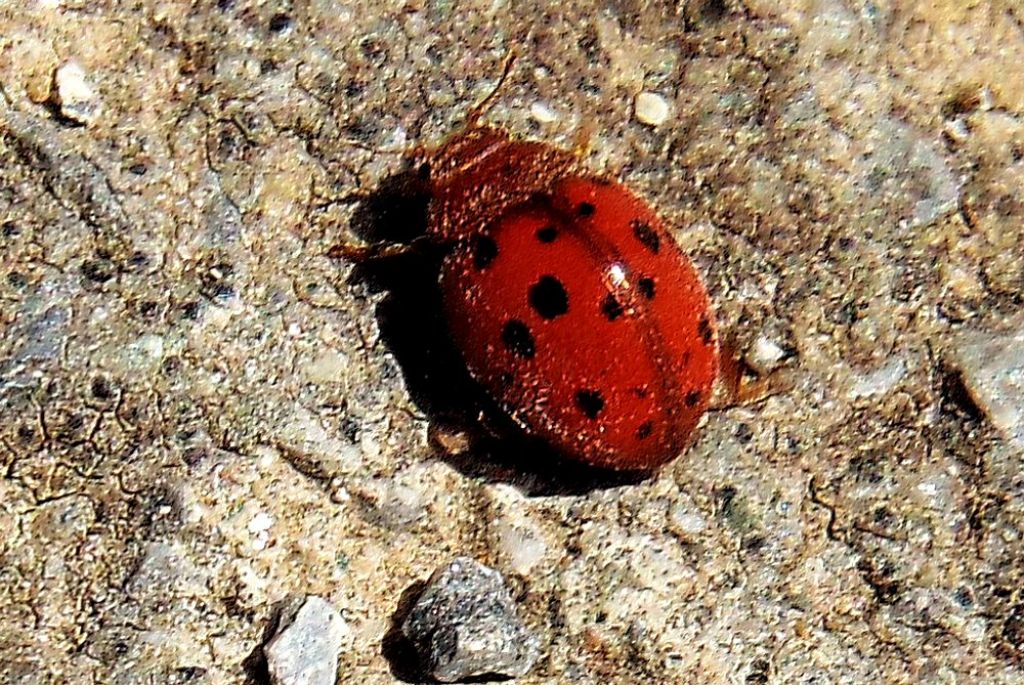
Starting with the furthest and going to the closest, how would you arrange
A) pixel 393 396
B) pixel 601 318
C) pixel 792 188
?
pixel 792 188, pixel 393 396, pixel 601 318

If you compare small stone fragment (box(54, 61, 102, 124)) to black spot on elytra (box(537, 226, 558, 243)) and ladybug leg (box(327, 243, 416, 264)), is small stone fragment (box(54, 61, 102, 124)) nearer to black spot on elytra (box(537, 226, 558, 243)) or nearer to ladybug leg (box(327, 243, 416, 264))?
ladybug leg (box(327, 243, 416, 264))

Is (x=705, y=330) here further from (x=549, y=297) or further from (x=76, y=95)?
(x=76, y=95)

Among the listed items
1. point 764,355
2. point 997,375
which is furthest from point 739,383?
point 997,375

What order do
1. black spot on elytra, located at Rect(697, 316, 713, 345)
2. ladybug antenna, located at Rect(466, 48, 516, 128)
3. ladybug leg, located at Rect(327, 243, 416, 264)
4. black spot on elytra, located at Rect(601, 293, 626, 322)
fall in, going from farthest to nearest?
1. ladybug antenna, located at Rect(466, 48, 516, 128)
2. ladybug leg, located at Rect(327, 243, 416, 264)
3. black spot on elytra, located at Rect(697, 316, 713, 345)
4. black spot on elytra, located at Rect(601, 293, 626, 322)

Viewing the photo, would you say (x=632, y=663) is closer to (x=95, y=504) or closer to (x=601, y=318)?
(x=601, y=318)

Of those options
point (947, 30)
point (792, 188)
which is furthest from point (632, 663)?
point (947, 30)

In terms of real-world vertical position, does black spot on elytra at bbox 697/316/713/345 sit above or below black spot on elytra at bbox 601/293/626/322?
below

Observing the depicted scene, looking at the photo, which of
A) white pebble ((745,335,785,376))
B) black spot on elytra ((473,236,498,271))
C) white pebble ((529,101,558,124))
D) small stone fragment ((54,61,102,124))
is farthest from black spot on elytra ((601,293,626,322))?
small stone fragment ((54,61,102,124))
